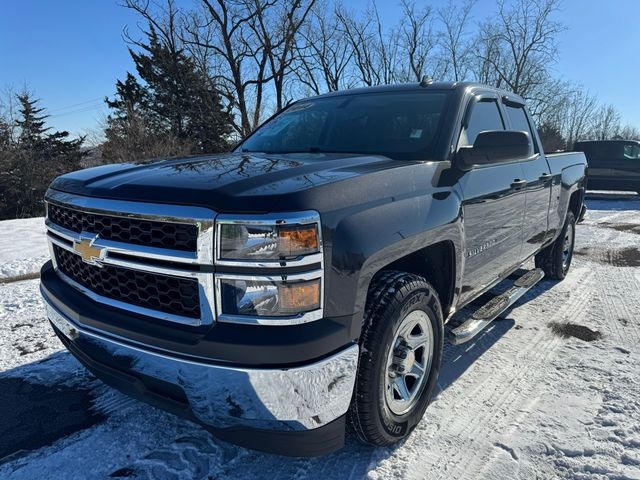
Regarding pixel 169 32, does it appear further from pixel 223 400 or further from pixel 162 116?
pixel 223 400

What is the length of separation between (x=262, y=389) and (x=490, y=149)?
1.90 meters

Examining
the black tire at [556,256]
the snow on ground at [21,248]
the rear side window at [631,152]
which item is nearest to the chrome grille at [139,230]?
the snow on ground at [21,248]

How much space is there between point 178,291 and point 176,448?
38.7 inches

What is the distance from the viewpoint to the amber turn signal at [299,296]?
1698mm

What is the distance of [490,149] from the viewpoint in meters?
2.68

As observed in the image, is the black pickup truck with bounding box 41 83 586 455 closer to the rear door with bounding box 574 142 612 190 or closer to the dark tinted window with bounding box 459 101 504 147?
the dark tinted window with bounding box 459 101 504 147

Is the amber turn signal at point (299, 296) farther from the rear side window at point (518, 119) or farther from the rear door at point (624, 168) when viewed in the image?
the rear door at point (624, 168)

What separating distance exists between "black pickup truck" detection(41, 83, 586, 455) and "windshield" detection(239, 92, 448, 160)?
0.04 m

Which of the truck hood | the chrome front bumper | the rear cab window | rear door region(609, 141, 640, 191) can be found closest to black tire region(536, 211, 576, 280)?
the rear cab window

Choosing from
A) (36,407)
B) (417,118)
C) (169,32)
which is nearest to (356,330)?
(417,118)

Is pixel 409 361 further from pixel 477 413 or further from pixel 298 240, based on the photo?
pixel 298 240

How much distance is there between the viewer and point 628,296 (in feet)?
15.8

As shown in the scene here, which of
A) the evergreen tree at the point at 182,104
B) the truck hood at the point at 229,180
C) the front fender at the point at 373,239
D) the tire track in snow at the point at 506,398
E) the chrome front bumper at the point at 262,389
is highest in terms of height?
the evergreen tree at the point at 182,104

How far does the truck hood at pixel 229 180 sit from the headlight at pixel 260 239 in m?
0.06
